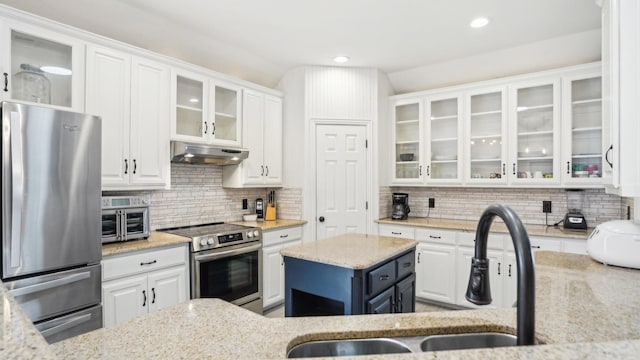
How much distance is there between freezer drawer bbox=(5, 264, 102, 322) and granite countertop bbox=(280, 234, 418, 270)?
1259mm

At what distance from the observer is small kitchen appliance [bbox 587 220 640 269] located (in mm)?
1697

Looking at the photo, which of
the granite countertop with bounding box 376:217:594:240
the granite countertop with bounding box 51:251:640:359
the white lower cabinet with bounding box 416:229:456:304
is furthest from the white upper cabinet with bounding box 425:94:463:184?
the granite countertop with bounding box 51:251:640:359

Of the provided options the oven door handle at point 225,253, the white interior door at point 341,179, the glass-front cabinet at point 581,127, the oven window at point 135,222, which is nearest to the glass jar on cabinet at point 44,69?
the oven window at point 135,222

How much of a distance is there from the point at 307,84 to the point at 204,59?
118cm

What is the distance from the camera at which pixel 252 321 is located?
42.4 inches

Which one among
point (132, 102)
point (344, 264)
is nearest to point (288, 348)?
point (344, 264)

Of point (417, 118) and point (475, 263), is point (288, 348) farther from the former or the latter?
point (417, 118)

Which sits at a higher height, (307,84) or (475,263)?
(307,84)

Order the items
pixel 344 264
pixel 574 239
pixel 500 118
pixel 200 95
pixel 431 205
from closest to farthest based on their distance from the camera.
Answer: pixel 344 264 < pixel 574 239 < pixel 200 95 < pixel 500 118 < pixel 431 205

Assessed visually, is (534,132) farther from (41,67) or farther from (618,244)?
(41,67)

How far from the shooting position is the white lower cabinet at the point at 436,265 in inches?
140

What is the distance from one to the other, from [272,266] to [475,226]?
218cm

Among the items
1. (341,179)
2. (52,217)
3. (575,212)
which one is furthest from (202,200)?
(575,212)

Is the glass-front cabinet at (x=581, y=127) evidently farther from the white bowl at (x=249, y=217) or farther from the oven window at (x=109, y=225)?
the oven window at (x=109, y=225)
